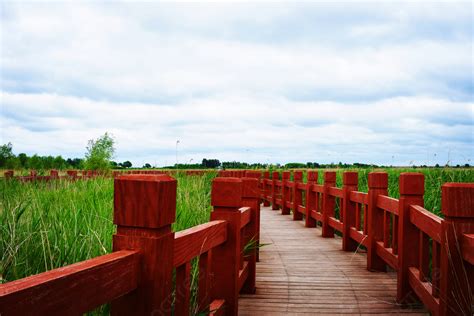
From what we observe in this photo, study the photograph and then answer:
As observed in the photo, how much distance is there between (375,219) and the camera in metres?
6.37

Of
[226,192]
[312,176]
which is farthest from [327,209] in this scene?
[226,192]

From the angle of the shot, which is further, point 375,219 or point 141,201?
point 375,219

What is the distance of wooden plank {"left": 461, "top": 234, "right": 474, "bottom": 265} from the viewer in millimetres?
3202

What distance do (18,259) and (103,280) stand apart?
1.52 m

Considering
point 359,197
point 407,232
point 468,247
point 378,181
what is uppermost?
point 378,181

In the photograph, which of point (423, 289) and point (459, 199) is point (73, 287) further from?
point (423, 289)

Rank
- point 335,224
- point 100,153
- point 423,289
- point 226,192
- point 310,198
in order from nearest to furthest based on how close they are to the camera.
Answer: point 226,192, point 423,289, point 335,224, point 310,198, point 100,153

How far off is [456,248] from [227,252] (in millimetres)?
1753

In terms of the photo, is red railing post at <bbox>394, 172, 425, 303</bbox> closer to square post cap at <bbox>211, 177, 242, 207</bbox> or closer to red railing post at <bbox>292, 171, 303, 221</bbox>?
square post cap at <bbox>211, 177, 242, 207</bbox>

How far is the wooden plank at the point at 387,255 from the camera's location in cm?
544

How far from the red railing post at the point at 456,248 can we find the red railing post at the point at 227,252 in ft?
5.22

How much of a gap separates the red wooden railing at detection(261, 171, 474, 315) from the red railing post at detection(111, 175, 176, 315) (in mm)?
2193

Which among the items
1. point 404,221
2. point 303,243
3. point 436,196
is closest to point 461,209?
point 404,221

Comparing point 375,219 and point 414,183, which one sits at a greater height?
point 414,183
